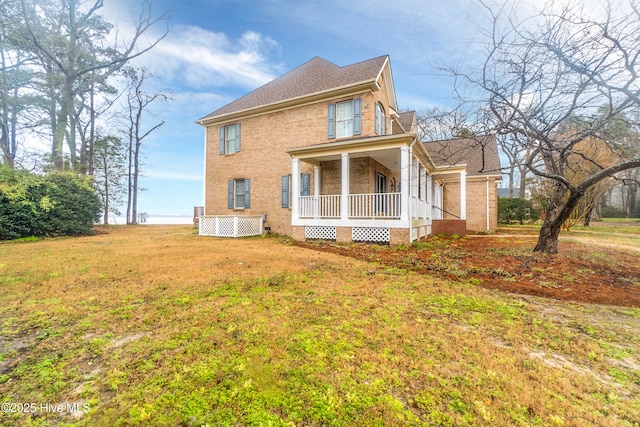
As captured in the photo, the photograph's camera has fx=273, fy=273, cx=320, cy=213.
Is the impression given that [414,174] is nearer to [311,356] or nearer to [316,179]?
[316,179]

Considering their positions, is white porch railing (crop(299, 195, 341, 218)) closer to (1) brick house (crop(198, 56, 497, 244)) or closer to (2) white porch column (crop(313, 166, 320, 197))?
(1) brick house (crop(198, 56, 497, 244))

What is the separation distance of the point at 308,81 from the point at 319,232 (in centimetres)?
777

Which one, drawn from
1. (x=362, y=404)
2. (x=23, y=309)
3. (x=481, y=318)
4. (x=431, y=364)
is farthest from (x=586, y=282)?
(x=23, y=309)

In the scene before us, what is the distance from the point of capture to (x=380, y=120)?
487 inches

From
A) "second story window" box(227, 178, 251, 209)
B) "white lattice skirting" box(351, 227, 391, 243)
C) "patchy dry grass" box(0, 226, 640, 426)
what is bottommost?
"patchy dry grass" box(0, 226, 640, 426)

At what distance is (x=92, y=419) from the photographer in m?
1.74

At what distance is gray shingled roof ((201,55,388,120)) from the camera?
1180 cm

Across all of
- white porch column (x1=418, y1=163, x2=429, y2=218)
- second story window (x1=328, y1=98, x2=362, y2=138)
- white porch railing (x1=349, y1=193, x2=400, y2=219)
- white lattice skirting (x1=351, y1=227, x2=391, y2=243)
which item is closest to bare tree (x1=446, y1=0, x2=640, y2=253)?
white porch railing (x1=349, y1=193, x2=400, y2=219)

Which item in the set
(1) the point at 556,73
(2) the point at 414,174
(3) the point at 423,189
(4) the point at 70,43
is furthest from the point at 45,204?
(1) the point at 556,73

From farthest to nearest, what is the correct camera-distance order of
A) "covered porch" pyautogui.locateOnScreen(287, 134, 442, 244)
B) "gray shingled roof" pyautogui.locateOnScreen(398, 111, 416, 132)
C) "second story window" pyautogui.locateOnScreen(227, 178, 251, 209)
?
"gray shingled roof" pyautogui.locateOnScreen(398, 111, 416, 132) < "second story window" pyautogui.locateOnScreen(227, 178, 251, 209) < "covered porch" pyautogui.locateOnScreen(287, 134, 442, 244)

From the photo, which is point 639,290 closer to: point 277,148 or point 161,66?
point 277,148

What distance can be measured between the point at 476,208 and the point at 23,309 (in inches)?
748

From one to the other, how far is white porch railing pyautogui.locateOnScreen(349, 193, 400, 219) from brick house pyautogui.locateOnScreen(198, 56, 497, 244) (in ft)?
0.12

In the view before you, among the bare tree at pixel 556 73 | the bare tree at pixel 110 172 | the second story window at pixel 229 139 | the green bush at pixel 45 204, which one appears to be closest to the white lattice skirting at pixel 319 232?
the bare tree at pixel 556 73
